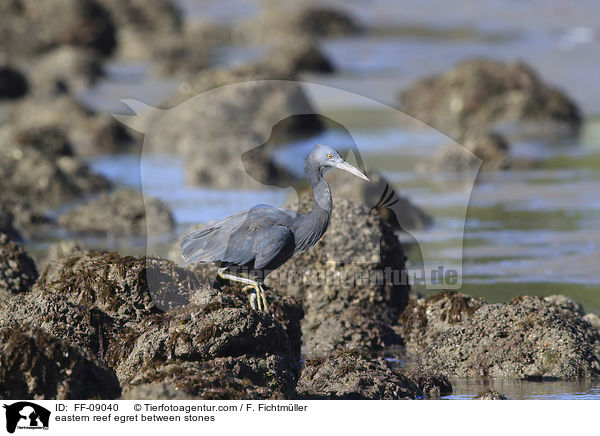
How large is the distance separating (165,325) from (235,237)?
75cm

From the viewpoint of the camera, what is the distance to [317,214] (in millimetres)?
7141

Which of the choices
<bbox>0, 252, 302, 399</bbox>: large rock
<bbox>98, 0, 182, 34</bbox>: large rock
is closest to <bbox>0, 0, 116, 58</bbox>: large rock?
<bbox>98, 0, 182, 34</bbox>: large rock

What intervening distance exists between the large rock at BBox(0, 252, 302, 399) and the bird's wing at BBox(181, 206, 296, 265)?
0.98ft

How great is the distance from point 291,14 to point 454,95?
9.97 m

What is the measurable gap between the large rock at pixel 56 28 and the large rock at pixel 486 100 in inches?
382

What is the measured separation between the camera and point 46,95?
2386 cm

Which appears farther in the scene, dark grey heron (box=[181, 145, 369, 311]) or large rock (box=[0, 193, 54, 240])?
large rock (box=[0, 193, 54, 240])

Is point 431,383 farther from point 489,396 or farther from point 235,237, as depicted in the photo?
point 235,237

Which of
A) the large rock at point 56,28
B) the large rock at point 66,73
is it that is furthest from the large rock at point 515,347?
the large rock at point 56,28

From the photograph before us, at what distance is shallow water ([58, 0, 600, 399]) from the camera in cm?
1141

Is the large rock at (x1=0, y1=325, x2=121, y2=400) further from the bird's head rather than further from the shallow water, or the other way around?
the shallow water

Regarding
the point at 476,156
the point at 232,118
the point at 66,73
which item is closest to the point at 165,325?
the point at 476,156
